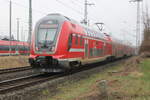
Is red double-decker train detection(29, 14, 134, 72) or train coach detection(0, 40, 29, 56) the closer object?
red double-decker train detection(29, 14, 134, 72)

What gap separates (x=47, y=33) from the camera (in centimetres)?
1163

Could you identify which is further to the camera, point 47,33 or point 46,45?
point 47,33

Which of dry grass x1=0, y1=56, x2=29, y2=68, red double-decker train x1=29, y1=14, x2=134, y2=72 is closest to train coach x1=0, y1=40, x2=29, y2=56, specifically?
dry grass x1=0, y1=56, x2=29, y2=68

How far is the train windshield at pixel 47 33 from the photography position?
11344mm

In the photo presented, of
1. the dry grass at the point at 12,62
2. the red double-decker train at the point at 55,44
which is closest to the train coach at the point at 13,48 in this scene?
the dry grass at the point at 12,62

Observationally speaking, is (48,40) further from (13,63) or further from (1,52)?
(1,52)

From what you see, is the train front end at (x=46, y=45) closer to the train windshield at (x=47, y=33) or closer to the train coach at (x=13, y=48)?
the train windshield at (x=47, y=33)

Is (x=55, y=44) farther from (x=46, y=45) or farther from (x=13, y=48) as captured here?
(x=13, y=48)

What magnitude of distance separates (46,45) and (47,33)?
77 centimetres

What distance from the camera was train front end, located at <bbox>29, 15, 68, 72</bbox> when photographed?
11.1 metres

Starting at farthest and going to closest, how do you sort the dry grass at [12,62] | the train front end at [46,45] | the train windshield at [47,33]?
the dry grass at [12,62]
the train windshield at [47,33]
the train front end at [46,45]

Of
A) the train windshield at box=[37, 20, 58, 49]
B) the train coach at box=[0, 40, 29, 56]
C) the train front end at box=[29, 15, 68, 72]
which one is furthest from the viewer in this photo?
the train coach at box=[0, 40, 29, 56]

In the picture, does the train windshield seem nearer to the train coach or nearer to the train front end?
the train front end

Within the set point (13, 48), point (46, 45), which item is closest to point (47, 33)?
point (46, 45)
